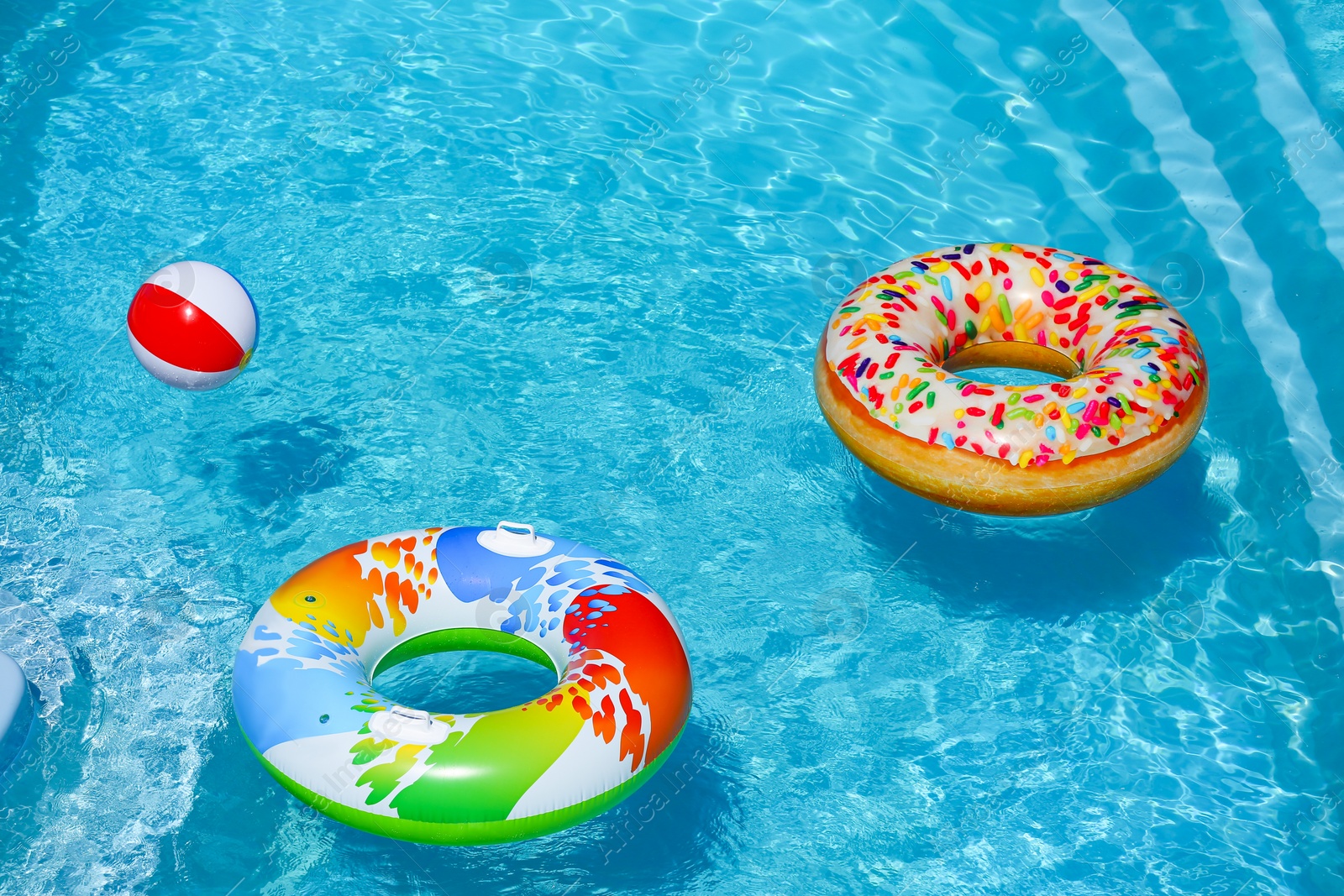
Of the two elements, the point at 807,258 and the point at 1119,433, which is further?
the point at 807,258

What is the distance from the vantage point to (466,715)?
339 centimetres

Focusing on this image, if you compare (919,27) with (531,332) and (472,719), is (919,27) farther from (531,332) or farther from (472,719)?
(472,719)

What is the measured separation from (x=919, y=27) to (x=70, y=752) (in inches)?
236

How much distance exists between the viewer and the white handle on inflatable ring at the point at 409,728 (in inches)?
126

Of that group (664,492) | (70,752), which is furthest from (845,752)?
(70,752)

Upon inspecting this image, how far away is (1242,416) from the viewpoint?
5359 mm

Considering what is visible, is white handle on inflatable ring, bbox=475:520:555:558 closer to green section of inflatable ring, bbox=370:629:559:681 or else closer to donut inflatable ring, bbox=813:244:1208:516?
green section of inflatable ring, bbox=370:629:559:681

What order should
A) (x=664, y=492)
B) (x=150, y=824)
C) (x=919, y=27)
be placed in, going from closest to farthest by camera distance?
(x=150, y=824) → (x=664, y=492) → (x=919, y=27)

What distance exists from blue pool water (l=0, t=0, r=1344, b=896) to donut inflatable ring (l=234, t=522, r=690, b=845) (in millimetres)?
644

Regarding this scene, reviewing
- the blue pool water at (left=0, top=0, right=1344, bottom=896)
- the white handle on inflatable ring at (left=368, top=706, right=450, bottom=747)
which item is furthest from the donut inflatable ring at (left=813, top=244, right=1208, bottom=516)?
the white handle on inflatable ring at (left=368, top=706, right=450, bottom=747)

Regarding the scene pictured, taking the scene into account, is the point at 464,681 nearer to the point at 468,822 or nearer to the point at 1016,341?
the point at 468,822

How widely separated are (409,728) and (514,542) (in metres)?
0.73

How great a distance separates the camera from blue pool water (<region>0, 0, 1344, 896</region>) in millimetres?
4016

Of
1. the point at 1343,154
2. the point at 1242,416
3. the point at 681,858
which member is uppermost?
the point at 1343,154
